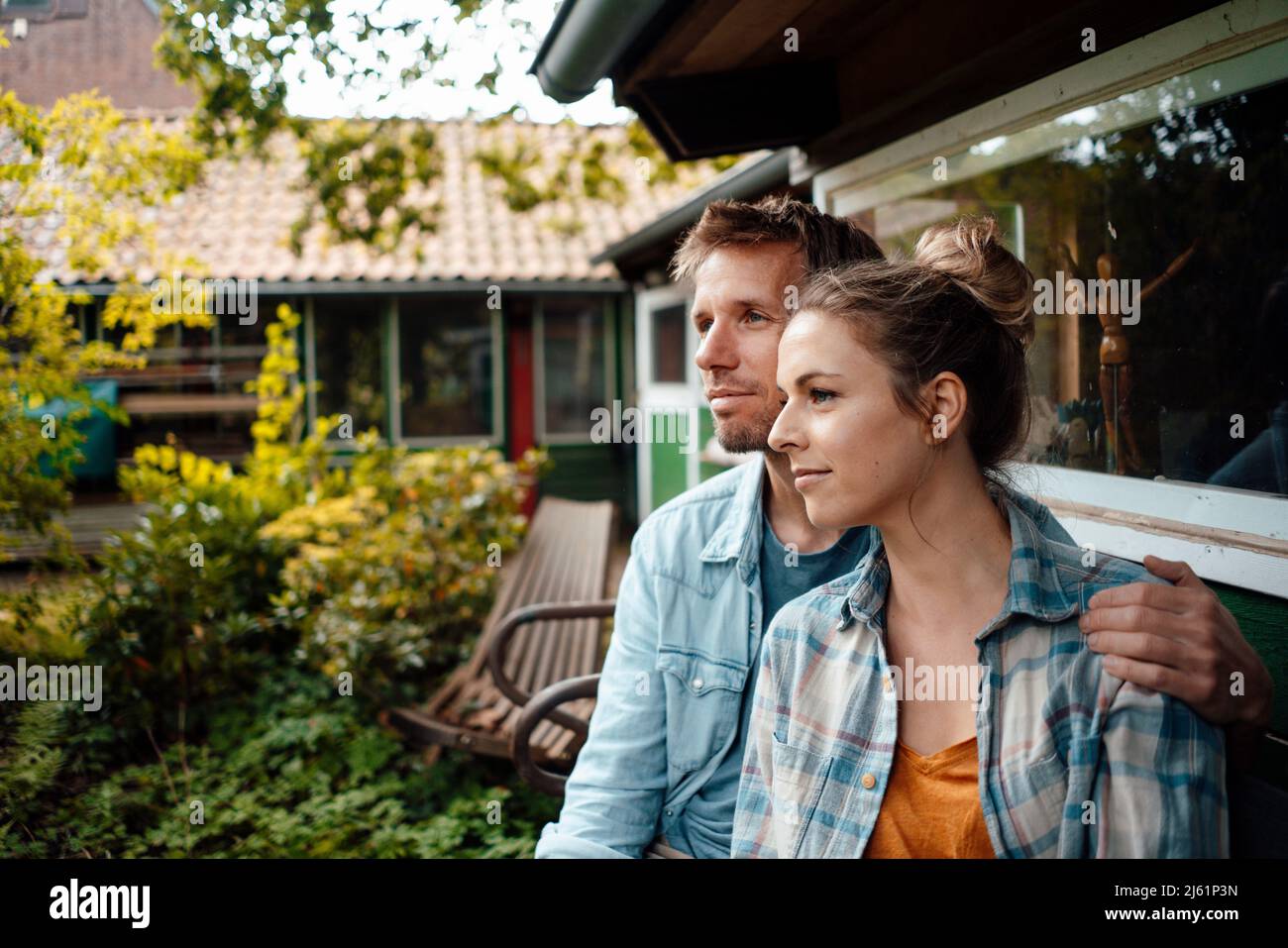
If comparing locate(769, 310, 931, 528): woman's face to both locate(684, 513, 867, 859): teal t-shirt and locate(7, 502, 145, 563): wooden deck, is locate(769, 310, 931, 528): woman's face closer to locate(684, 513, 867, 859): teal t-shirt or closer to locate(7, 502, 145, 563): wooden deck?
locate(684, 513, 867, 859): teal t-shirt

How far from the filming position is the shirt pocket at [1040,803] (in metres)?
1.38

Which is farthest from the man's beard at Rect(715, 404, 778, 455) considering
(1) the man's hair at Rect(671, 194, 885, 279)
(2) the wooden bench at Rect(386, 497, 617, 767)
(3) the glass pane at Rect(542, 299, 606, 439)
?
(3) the glass pane at Rect(542, 299, 606, 439)

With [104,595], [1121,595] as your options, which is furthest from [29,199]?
[1121,595]

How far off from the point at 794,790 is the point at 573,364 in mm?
11040

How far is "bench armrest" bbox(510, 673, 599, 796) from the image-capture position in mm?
2639

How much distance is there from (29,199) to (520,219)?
32.2 ft

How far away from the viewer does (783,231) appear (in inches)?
83.7

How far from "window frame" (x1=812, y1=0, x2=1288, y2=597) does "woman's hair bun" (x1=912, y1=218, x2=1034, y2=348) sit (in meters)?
0.29

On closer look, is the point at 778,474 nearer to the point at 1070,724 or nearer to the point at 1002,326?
the point at 1002,326

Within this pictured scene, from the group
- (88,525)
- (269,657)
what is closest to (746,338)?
(88,525)

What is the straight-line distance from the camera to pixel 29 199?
270 cm

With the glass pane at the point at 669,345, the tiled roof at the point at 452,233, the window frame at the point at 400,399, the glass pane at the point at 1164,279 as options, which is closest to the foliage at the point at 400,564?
the glass pane at the point at 1164,279

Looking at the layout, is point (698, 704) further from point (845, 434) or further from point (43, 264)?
point (43, 264)

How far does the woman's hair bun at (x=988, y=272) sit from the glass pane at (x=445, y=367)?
Result: 10.7 m
